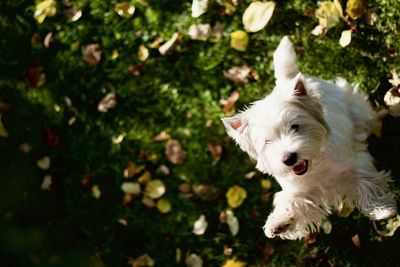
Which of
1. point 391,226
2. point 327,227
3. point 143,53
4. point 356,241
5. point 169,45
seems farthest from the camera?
point 143,53

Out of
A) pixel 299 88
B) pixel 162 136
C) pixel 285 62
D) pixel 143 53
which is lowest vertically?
pixel 162 136

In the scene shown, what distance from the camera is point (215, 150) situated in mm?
4988

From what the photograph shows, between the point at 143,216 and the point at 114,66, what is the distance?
1.48 metres

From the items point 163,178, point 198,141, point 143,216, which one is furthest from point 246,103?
point 143,216

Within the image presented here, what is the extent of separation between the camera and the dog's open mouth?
3402 millimetres

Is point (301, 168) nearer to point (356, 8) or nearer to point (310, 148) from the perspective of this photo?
point (310, 148)

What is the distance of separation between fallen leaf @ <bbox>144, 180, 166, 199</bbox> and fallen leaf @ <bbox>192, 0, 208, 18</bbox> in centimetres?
152

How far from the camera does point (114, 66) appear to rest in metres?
5.59

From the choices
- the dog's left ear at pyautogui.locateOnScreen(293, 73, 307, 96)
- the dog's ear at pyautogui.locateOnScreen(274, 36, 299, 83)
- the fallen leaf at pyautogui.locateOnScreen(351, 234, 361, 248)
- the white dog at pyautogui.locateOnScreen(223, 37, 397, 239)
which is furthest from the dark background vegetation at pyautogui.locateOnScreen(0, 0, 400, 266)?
the dog's left ear at pyautogui.locateOnScreen(293, 73, 307, 96)

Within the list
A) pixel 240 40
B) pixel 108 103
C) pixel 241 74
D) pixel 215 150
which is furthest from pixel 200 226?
pixel 240 40

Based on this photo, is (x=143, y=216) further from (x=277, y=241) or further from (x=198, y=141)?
(x=277, y=241)

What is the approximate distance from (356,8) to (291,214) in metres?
1.71

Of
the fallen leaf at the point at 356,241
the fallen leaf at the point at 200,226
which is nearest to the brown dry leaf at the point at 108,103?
the fallen leaf at the point at 200,226

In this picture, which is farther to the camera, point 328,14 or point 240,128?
point 328,14
